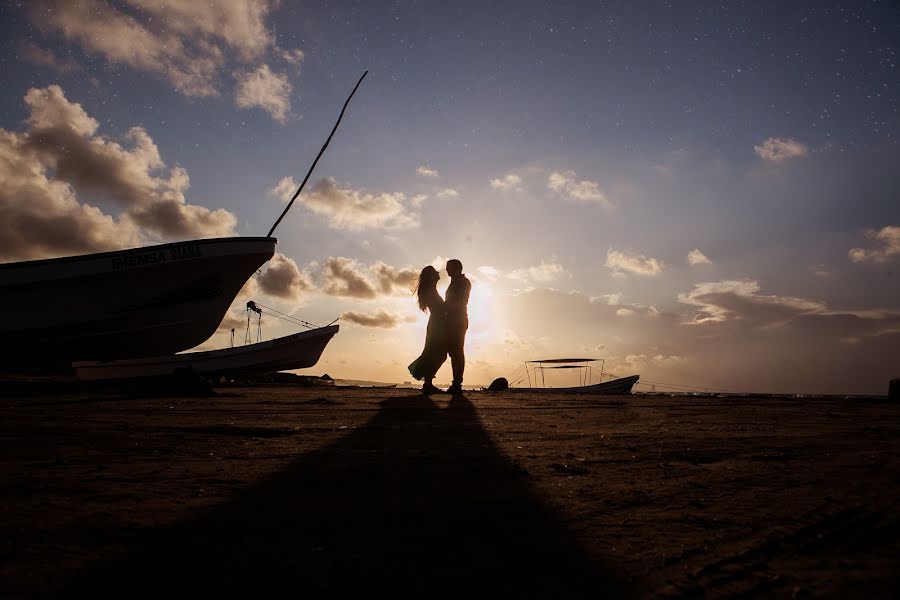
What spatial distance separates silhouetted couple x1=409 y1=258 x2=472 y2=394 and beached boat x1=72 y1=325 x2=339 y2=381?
6255 millimetres

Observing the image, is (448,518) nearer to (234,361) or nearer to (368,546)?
(368,546)

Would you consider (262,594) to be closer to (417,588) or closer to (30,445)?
(417,588)

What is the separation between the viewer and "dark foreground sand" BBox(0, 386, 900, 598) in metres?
0.81

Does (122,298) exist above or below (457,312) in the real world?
above

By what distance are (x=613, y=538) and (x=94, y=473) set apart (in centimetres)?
156

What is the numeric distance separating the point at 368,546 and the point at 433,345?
6.95m

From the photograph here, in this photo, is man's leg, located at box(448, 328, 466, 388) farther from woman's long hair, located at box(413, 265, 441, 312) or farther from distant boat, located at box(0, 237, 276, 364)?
distant boat, located at box(0, 237, 276, 364)

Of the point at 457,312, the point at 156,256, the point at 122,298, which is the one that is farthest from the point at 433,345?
the point at 122,298

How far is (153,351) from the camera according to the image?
1120 cm

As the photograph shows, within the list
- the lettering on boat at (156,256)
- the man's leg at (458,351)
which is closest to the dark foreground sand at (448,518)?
the man's leg at (458,351)

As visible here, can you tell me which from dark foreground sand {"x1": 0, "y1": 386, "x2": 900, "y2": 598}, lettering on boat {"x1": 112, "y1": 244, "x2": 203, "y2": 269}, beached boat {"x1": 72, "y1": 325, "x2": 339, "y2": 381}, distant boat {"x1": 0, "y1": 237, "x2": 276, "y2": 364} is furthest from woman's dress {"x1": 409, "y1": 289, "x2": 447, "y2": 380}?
beached boat {"x1": 72, "y1": 325, "x2": 339, "y2": 381}

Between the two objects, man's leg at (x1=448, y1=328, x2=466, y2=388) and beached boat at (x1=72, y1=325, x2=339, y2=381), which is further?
beached boat at (x1=72, y1=325, x2=339, y2=381)

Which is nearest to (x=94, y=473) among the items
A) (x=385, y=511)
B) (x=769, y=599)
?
(x=385, y=511)

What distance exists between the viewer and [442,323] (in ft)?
25.9
